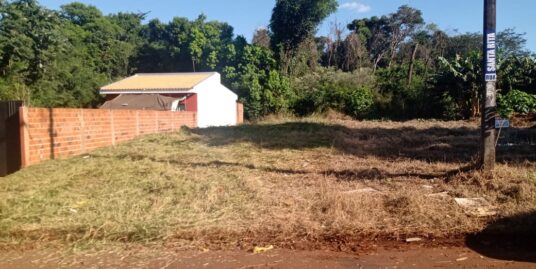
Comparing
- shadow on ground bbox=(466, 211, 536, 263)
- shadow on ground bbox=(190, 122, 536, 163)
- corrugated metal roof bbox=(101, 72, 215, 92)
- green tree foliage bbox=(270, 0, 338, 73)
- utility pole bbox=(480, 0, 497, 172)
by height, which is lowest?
shadow on ground bbox=(466, 211, 536, 263)

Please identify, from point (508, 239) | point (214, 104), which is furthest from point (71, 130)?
point (214, 104)

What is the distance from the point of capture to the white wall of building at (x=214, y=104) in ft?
82.3

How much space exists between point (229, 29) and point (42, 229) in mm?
43403

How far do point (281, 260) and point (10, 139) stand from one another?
6.74 metres

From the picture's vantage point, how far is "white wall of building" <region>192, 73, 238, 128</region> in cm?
2509

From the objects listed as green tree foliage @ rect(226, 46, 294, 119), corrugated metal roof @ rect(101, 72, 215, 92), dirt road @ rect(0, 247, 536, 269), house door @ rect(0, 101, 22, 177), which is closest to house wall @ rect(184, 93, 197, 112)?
corrugated metal roof @ rect(101, 72, 215, 92)

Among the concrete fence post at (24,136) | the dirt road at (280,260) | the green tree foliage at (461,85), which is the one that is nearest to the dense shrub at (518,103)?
the green tree foliage at (461,85)

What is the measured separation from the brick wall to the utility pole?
793cm

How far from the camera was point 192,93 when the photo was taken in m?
24.3

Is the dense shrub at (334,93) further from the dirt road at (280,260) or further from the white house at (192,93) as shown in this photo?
the dirt road at (280,260)

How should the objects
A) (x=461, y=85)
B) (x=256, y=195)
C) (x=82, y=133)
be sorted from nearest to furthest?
1. (x=256, y=195)
2. (x=82, y=133)
3. (x=461, y=85)

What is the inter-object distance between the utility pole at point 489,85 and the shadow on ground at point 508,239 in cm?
192

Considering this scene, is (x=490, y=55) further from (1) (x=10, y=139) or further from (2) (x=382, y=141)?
(1) (x=10, y=139)

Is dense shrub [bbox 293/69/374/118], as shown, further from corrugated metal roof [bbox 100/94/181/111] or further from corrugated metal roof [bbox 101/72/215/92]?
corrugated metal roof [bbox 100/94/181/111]
